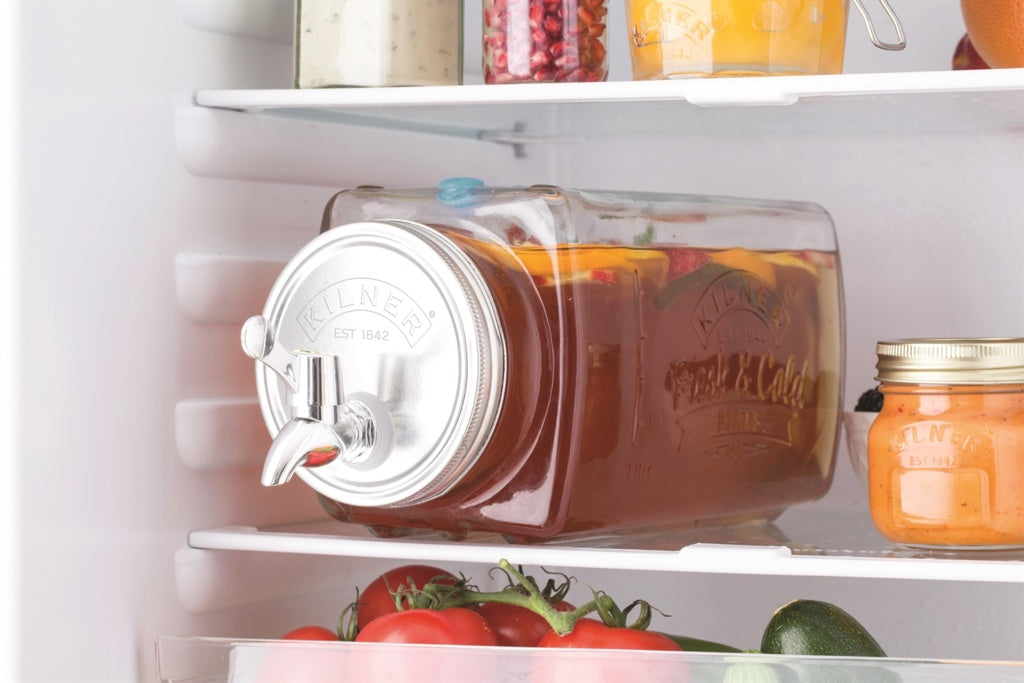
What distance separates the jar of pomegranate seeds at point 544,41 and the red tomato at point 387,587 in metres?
0.42

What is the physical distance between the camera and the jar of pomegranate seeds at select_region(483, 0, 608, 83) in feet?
3.60

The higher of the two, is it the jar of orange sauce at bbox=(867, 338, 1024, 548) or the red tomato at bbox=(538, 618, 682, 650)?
the jar of orange sauce at bbox=(867, 338, 1024, 548)

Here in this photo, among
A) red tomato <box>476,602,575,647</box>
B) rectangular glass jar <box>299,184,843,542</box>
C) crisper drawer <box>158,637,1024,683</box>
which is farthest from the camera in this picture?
red tomato <box>476,602,575,647</box>

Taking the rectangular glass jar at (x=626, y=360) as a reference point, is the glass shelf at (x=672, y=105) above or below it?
above

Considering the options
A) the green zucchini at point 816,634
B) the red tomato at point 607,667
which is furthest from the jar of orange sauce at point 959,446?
the red tomato at point 607,667

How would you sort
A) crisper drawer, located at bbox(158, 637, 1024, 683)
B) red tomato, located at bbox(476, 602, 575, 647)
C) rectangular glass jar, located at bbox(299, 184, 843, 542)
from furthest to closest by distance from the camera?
red tomato, located at bbox(476, 602, 575, 647), rectangular glass jar, located at bbox(299, 184, 843, 542), crisper drawer, located at bbox(158, 637, 1024, 683)

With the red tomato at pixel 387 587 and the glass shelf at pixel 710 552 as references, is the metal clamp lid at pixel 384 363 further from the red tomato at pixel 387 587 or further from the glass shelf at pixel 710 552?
the red tomato at pixel 387 587

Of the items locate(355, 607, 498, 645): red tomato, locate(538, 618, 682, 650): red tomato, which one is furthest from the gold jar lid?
locate(355, 607, 498, 645): red tomato

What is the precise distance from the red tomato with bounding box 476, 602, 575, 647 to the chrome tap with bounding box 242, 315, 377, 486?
0.72 ft

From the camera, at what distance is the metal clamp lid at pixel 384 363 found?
39.2 inches

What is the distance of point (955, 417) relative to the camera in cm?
101

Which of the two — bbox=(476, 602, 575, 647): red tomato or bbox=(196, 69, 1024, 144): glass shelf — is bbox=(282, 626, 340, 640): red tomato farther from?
bbox=(196, 69, 1024, 144): glass shelf

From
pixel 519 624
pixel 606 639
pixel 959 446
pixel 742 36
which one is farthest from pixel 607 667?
pixel 742 36

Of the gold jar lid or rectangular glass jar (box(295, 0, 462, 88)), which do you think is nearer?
the gold jar lid
